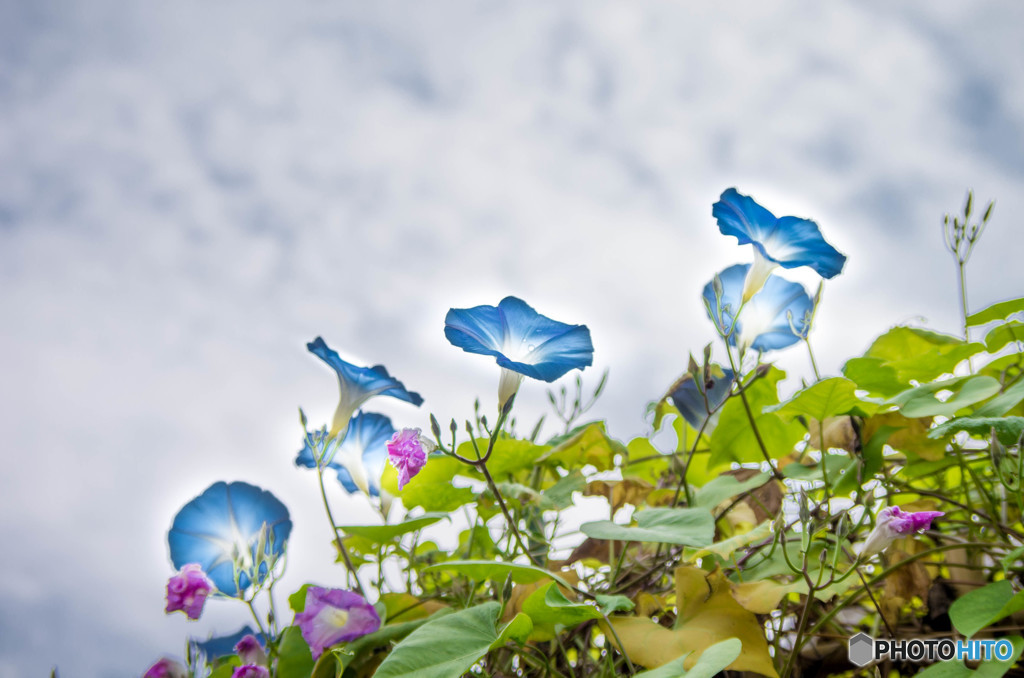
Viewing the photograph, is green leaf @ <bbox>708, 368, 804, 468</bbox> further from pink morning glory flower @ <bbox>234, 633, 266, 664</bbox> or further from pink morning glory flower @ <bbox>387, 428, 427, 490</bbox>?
pink morning glory flower @ <bbox>234, 633, 266, 664</bbox>

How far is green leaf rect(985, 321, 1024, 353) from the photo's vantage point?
3.03ft

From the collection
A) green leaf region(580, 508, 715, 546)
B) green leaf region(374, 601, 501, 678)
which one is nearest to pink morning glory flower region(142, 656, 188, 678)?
green leaf region(374, 601, 501, 678)

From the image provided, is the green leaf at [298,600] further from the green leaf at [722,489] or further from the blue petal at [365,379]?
the green leaf at [722,489]

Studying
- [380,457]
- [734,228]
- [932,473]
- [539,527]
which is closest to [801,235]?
[734,228]

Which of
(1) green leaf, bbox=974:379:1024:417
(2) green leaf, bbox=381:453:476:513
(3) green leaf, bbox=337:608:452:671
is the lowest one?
(3) green leaf, bbox=337:608:452:671

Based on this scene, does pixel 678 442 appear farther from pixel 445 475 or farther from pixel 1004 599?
pixel 1004 599

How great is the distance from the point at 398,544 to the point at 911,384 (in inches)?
27.6

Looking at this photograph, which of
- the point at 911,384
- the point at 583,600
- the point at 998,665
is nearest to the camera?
the point at 998,665

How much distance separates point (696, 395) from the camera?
106cm

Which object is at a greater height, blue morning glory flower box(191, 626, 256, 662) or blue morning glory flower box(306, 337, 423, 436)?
blue morning glory flower box(306, 337, 423, 436)

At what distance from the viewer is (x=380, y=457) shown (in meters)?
1.11

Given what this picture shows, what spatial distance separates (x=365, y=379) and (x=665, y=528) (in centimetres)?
40

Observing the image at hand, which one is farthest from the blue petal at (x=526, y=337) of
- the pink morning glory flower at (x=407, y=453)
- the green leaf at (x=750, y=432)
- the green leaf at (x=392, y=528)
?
the green leaf at (x=750, y=432)

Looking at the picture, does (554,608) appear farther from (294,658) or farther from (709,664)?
(294,658)
